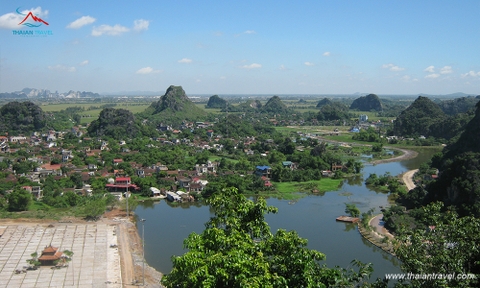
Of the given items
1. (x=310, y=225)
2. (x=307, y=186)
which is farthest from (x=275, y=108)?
(x=310, y=225)

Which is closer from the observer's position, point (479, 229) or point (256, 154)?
point (479, 229)

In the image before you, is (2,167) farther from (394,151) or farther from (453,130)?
(453,130)

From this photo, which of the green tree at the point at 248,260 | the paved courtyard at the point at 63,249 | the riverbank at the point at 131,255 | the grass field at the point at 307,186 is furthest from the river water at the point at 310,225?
the green tree at the point at 248,260

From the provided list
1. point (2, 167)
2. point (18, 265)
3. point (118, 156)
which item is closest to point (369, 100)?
point (118, 156)

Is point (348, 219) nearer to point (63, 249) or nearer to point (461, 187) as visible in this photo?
point (461, 187)

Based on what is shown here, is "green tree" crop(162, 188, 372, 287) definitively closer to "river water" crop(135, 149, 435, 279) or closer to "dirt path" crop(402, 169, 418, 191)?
"river water" crop(135, 149, 435, 279)

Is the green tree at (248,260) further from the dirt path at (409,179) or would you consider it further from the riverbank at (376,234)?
the dirt path at (409,179)

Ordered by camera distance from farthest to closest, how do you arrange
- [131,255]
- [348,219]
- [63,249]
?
[348,219] < [63,249] < [131,255]
